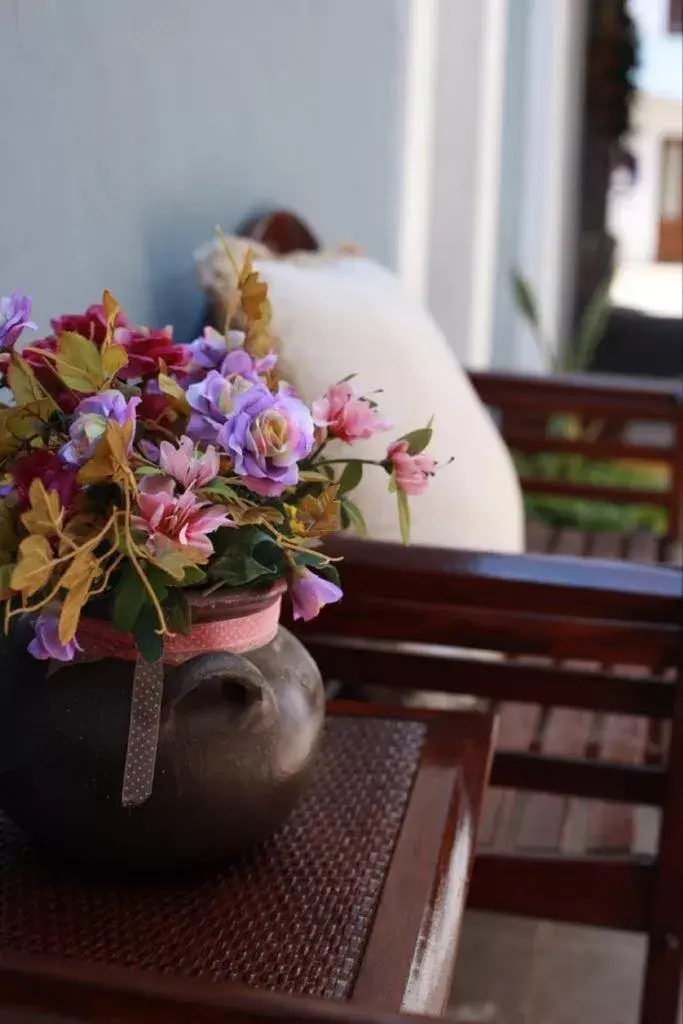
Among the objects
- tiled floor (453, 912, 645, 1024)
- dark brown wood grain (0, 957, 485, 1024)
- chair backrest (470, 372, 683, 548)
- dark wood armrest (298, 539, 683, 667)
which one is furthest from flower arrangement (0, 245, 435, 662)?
chair backrest (470, 372, 683, 548)

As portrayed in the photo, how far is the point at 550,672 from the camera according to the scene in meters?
1.16

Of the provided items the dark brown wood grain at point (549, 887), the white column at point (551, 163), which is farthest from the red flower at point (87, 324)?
the white column at point (551, 163)

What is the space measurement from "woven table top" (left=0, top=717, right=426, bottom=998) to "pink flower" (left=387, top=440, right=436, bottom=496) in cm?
26

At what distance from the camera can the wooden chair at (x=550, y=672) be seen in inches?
41.4

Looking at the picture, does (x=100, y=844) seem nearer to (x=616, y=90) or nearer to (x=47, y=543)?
(x=47, y=543)

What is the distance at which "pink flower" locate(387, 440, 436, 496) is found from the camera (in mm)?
755

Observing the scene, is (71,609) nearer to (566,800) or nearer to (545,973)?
(566,800)

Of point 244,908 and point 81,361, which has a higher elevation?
point 81,361

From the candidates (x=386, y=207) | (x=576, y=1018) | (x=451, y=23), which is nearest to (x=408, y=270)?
(x=386, y=207)

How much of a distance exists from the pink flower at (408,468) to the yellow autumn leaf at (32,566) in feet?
0.80

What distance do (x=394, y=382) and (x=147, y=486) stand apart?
775mm

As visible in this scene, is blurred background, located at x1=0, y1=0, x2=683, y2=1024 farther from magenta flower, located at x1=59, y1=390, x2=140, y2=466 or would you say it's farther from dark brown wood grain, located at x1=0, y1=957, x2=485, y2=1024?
dark brown wood grain, located at x1=0, y1=957, x2=485, y2=1024

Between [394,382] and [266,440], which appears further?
[394,382]

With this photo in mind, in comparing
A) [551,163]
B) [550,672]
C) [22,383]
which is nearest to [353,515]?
[22,383]
